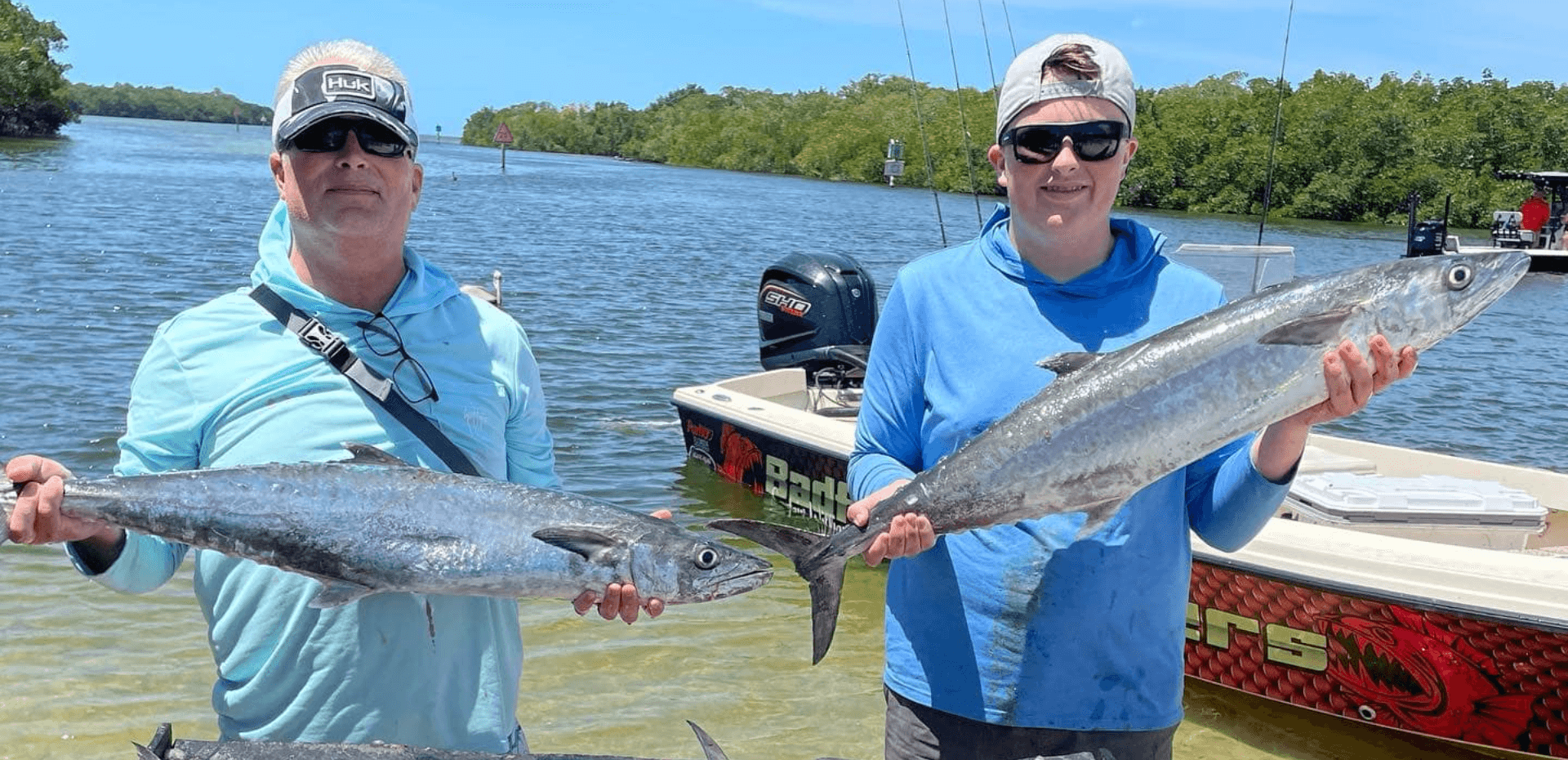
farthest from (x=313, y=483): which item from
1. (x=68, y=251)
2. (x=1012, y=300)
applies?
(x=68, y=251)

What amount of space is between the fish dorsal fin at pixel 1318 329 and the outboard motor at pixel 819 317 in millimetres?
7129

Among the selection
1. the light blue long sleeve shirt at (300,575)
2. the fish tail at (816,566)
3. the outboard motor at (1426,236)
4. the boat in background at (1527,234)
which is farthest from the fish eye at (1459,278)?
the outboard motor at (1426,236)

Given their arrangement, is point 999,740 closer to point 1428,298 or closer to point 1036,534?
point 1036,534

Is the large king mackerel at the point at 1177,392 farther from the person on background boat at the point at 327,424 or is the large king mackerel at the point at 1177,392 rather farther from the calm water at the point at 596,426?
the calm water at the point at 596,426

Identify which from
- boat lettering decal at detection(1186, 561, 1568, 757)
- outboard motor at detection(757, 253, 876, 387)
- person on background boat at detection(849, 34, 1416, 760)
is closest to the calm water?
boat lettering decal at detection(1186, 561, 1568, 757)

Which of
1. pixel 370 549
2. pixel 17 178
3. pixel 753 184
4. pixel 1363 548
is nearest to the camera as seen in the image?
pixel 370 549

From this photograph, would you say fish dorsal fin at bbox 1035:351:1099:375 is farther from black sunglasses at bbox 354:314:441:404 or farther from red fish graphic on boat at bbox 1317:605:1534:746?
red fish graphic on boat at bbox 1317:605:1534:746

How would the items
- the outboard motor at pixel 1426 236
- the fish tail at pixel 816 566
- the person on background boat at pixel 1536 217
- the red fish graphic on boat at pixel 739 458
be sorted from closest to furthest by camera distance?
the fish tail at pixel 816 566, the red fish graphic on boat at pixel 739 458, the outboard motor at pixel 1426 236, the person on background boat at pixel 1536 217

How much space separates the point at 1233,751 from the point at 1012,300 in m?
4.52

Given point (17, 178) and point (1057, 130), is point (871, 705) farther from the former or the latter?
point (17, 178)

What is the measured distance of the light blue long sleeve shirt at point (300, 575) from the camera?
2.62m

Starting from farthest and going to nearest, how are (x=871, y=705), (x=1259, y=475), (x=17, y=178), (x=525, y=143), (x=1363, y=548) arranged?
1. (x=525, y=143)
2. (x=17, y=178)
3. (x=871, y=705)
4. (x=1363, y=548)
5. (x=1259, y=475)

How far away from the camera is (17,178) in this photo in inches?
1781

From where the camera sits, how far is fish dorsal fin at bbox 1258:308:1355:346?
276 centimetres
